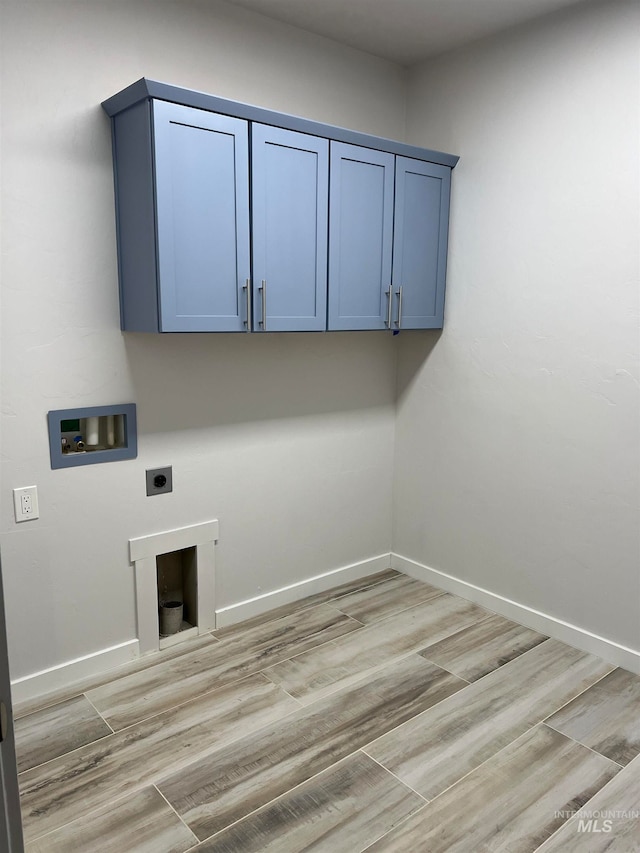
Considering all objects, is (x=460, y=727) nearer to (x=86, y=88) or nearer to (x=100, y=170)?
(x=100, y=170)

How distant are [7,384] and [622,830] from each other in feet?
7.98

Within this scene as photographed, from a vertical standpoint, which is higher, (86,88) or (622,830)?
(86,88)

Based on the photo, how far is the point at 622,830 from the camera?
6.24 ft

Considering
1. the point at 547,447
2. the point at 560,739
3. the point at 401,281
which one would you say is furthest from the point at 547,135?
the point at 560,739

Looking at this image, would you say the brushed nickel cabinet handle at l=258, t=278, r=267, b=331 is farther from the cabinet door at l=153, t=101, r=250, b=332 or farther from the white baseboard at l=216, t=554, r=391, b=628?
the white baseboard at l=216, t=554, r=391, b=628

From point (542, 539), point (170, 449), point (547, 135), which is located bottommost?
point (542, 539)

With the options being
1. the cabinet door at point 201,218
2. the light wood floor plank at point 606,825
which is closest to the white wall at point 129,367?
the cabinet door at point 201,218

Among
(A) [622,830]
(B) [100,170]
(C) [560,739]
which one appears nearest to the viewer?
(A) [622,830]

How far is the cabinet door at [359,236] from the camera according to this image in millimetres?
2803

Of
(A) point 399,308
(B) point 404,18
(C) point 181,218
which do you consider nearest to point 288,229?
(C) point 181,218

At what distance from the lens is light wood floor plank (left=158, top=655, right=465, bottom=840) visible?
1.99 m

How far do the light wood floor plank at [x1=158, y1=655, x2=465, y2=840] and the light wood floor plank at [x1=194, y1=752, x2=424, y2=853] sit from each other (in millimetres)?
43

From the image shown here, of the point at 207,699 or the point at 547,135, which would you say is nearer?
the point at 207,699

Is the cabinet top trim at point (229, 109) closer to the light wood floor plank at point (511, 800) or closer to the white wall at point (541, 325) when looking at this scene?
the white wall at point (541, 325)
